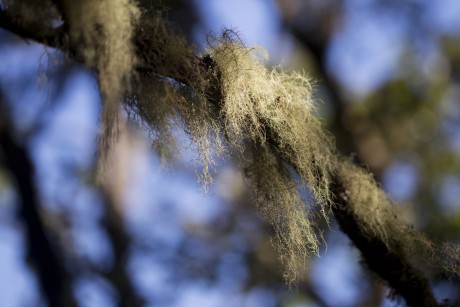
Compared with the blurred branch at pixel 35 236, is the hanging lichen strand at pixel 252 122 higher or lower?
lower

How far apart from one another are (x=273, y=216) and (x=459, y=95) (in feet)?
12.2

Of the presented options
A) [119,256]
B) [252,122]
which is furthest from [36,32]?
[119,256]

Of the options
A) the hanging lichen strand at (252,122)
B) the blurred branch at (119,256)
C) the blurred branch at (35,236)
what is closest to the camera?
the hanging lichen strand at (252,122)

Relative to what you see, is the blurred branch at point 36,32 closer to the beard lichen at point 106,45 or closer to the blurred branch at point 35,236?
the beard lichen at point 106,45

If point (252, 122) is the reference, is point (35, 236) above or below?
above

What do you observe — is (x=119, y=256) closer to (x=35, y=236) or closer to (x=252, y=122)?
(x=35, y=236)

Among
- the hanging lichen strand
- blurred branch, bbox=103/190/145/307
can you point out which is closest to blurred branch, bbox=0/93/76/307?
blurred branch, bbox=103/190/145/307

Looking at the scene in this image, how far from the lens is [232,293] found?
532 centimetres

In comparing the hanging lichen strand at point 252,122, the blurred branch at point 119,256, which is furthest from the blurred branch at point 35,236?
the hanging lichen strand at point 252,122

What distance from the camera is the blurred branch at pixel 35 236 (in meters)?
3.35

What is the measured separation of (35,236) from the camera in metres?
3.44

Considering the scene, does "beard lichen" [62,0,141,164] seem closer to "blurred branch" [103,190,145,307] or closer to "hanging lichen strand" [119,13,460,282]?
"hanging lichen strand" [119,13,460,282]

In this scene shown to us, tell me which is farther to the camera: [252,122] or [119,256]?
[119,256]

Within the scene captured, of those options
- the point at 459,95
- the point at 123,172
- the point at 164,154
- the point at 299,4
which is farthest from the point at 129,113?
the point at 459,95
